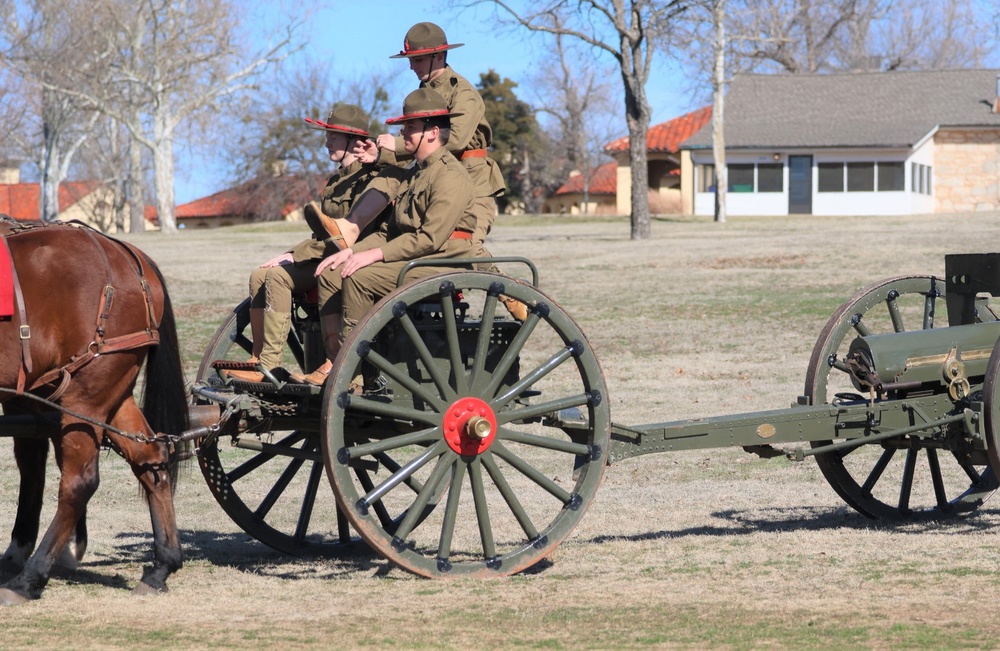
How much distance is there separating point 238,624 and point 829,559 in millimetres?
2841

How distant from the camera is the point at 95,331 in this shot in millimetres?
6035

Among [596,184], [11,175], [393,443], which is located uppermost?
[11,175]

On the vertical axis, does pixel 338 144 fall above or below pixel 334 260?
above

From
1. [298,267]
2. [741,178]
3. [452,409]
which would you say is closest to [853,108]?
[741,178]

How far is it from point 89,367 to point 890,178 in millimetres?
43465

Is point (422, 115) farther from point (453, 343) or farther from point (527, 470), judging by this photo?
point (527, 470)

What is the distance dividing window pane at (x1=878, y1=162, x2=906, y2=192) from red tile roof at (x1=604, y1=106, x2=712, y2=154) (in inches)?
314

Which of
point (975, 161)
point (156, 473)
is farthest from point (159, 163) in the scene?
point (156, 473)

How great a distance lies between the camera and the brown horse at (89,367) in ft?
19.5

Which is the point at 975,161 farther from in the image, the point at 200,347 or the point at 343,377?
the point at 343,377

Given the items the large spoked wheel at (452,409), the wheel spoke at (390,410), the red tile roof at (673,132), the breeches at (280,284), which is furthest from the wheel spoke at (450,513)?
the red tile roof at (673,132)

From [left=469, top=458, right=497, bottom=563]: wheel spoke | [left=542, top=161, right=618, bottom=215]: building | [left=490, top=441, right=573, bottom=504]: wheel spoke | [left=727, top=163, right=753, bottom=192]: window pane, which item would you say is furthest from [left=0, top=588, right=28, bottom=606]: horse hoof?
[left=542, top=161, right=618, bottom=215]: building

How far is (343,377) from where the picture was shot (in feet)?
19.0

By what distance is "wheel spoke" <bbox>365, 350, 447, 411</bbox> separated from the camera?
589 centimetres
